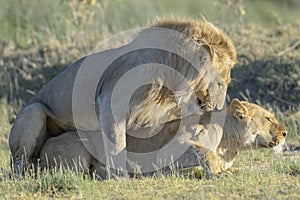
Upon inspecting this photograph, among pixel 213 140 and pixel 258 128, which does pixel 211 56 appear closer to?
pixel 213 140

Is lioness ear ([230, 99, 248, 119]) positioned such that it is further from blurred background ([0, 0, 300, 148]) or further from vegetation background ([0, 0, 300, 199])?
blurred background ([0, 0, 300, 148])

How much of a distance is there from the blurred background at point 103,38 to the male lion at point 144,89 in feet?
9.74

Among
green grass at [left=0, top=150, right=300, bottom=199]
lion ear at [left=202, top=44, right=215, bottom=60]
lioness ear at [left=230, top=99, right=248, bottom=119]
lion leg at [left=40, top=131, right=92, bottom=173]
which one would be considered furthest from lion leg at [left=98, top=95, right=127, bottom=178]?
lioness ear at [left=230, top=99, right=248, bottom=119]

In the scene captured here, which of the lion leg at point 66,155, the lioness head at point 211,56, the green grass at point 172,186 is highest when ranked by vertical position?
the lioness head at point 211,56

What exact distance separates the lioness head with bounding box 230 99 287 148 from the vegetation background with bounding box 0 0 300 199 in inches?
9.8

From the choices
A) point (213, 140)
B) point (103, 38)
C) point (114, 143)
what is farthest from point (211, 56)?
point (103, 38)

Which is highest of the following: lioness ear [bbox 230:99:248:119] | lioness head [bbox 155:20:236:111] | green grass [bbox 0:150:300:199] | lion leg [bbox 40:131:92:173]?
lioness head [bbox 155:20:236:111]

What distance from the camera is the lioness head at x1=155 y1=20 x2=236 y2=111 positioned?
8117 millimetres

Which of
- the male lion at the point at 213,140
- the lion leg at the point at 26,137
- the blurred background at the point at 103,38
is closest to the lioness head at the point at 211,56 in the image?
the male lion at the point at 213,140

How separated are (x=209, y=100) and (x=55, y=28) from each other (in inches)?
313

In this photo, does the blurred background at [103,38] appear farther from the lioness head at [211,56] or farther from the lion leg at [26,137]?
the lioness head at [211,56]

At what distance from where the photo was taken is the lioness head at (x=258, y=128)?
8438mm

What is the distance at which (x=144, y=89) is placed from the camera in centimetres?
802

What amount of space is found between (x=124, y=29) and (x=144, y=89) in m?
7.37
